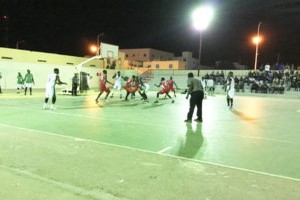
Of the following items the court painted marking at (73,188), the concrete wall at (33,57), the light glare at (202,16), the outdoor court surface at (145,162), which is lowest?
the court painted marking at (73,188)

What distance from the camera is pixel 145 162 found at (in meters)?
6.46

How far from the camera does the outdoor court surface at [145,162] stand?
→ 4.94m

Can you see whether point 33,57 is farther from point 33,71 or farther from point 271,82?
point 271,82

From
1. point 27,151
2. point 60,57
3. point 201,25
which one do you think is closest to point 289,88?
point 201,25

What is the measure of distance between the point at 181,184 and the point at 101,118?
27.1 feet

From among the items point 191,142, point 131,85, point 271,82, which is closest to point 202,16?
point 271,82

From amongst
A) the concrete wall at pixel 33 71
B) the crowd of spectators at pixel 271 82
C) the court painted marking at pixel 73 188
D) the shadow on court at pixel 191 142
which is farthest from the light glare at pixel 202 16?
the court painted marking at pixel 73 188

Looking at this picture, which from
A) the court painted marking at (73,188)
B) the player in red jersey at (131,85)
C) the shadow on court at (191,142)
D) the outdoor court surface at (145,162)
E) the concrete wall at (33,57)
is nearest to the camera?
the court painted marking at (73,188)

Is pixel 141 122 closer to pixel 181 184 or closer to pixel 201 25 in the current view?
pixel 181 184

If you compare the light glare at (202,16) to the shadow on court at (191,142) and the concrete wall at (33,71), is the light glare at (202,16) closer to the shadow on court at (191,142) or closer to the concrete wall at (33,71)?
the concrete wall at (33,71)

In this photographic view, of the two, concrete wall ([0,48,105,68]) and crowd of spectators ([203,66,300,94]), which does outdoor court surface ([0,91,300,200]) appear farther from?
concrete wall ([0,48,105,68])

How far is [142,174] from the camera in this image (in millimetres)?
5707

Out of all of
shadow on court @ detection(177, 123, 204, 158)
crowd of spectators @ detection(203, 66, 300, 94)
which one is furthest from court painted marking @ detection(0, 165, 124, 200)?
crowd of spectators @ detection(203, 66, 300, 94)

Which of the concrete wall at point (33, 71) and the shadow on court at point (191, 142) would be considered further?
the concrete wall at point (33, 71)
